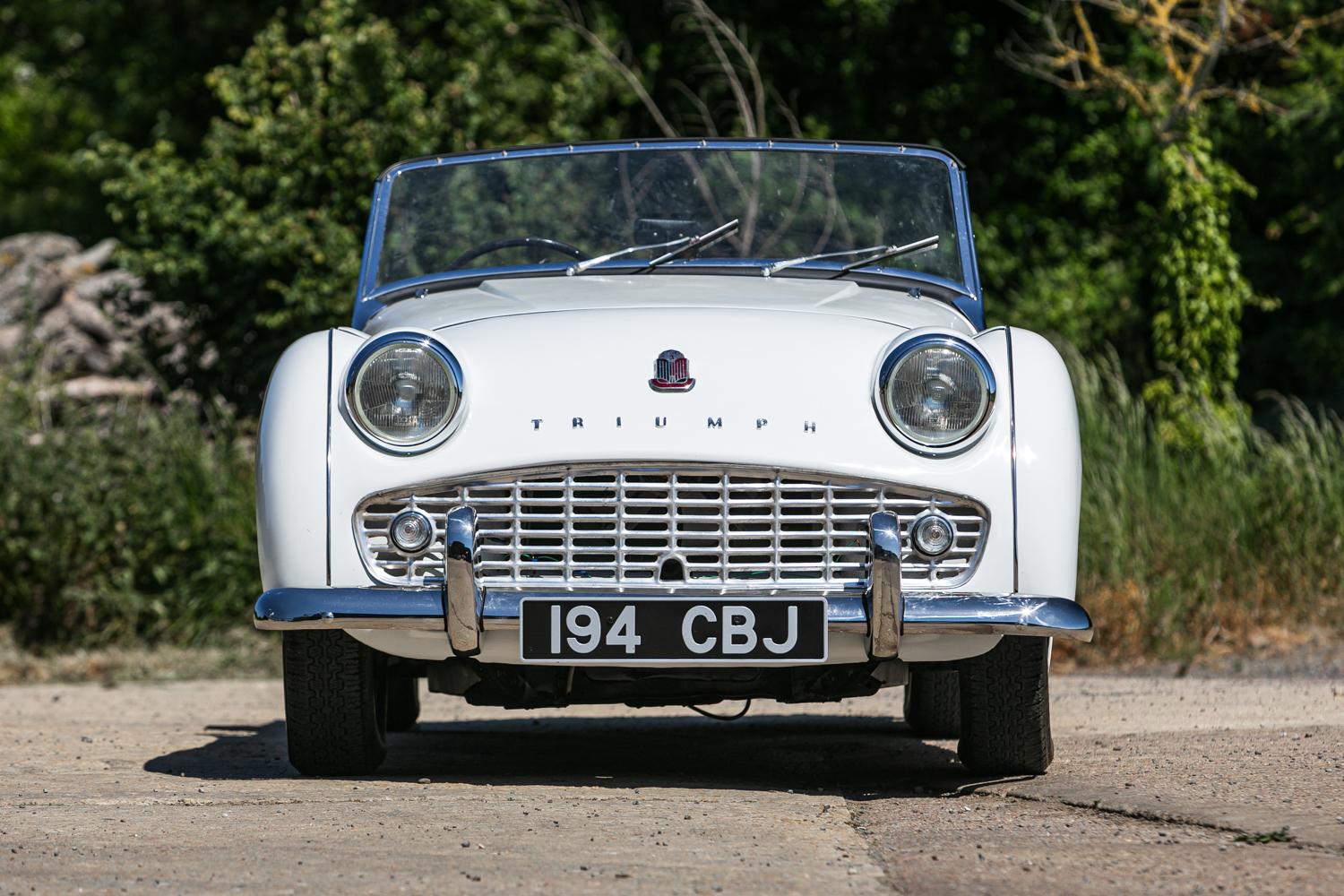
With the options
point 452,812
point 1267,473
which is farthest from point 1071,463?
point 1267,473

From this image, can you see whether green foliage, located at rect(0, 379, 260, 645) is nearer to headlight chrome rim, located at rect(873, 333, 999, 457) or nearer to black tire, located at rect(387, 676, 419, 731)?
black tire, located at rect(387, 676, 419, 731)

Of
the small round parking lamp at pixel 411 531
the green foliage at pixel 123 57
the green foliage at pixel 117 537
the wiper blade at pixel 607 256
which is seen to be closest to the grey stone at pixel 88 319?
the green foliage at pixel 123 57

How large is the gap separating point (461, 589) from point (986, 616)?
3.75 feet

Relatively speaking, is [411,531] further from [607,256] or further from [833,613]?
[607,256]

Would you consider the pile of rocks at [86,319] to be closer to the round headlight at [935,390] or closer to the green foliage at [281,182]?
the green foliage at [281,182]

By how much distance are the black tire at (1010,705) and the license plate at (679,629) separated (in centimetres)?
59

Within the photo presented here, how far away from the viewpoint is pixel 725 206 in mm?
5262

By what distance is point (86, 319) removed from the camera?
1530cm

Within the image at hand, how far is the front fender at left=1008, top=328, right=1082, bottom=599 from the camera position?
156 inches

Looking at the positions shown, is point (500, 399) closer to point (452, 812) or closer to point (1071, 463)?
point (452, 812)

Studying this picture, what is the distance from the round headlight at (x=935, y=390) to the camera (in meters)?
3.94

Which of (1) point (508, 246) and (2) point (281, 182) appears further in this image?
(2) point (281, 182)

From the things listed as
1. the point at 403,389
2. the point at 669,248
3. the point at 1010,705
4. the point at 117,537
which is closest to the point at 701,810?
the point at 1010,705

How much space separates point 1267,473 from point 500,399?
5.90 m
